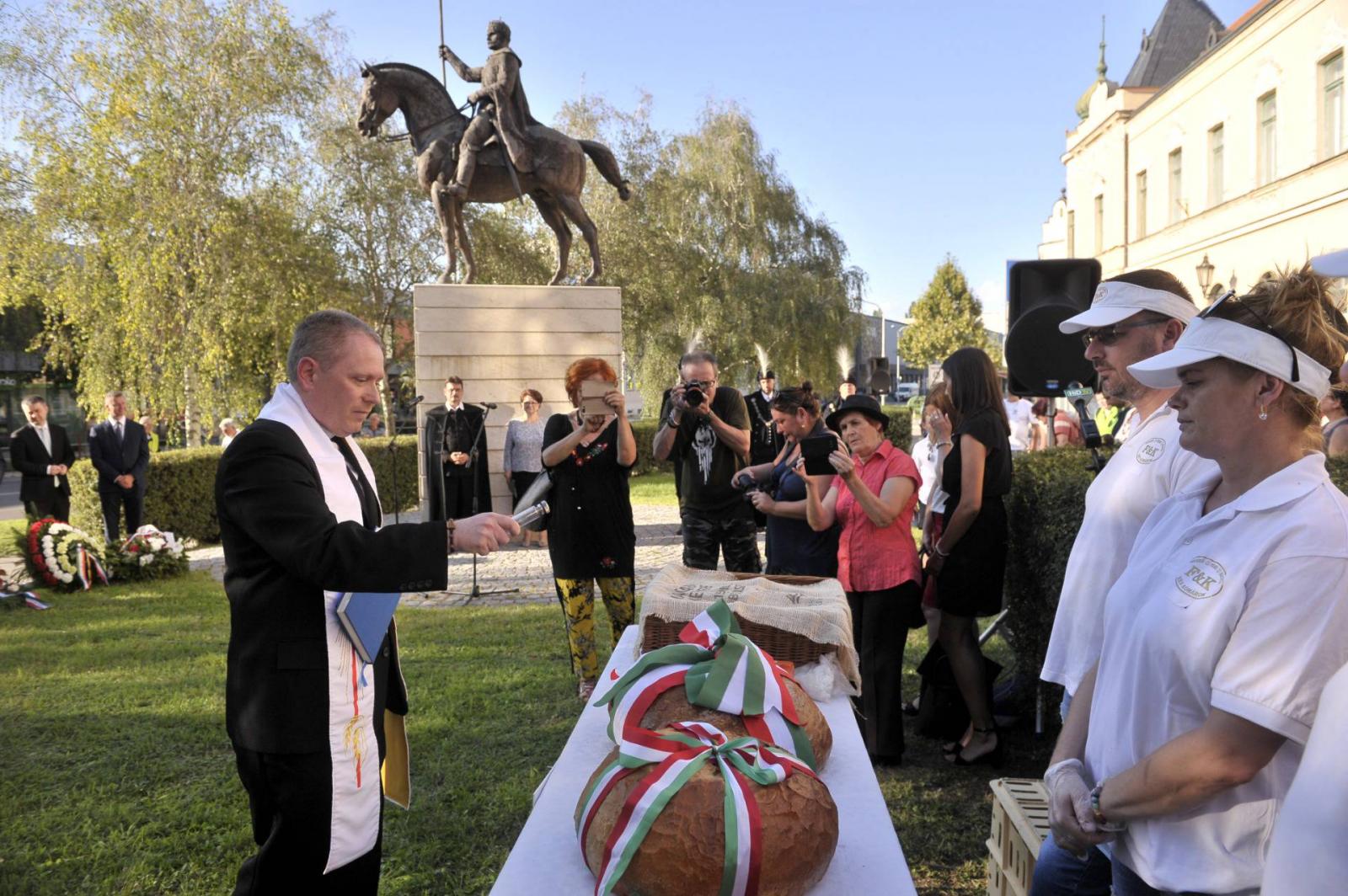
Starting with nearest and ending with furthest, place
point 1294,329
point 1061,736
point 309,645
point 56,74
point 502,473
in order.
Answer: point 1294,329, point 1061,736, point 309,645, point 502,473, point 56,74

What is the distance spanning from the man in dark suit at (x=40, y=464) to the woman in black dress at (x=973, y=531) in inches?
459

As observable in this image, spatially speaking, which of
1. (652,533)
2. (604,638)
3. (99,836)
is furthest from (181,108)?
(99,836)

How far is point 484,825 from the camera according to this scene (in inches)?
162

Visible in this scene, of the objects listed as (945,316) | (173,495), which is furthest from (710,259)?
(945,316)

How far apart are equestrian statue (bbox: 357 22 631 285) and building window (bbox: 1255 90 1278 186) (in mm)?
20857

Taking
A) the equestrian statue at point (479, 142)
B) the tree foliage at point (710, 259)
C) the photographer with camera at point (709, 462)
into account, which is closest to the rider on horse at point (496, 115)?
the equestrian statue at point (479, 142)

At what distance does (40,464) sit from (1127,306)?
43.3 feet

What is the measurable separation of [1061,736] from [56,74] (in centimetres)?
2374

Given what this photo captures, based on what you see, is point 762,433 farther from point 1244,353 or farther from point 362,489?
point 1244,353

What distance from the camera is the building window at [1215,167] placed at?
27.8 meters

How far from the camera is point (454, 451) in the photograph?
10891mm

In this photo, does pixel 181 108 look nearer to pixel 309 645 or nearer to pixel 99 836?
pixel 99 836

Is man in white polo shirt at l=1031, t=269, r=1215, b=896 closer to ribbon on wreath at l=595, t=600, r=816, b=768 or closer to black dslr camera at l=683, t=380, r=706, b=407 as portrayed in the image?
ribbon on wreath at l=595, t=600, r=816, b=768

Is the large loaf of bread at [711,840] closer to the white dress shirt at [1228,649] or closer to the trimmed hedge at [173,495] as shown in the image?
the white dress shirt at [1228,649]
